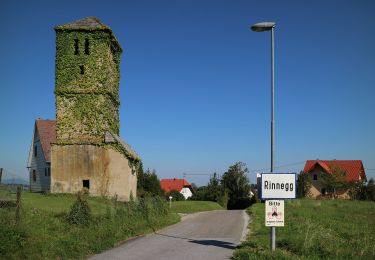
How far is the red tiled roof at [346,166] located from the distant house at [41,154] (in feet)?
150

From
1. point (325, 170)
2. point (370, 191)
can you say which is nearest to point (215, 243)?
point (370, 191)

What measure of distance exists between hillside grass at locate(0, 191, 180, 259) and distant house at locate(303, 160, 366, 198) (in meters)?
56.5

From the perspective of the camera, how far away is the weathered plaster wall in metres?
32.4

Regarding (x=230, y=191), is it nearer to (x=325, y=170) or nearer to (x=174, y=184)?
(x=325, y=170)

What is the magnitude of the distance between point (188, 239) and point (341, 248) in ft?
20.2

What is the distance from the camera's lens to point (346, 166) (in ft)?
256

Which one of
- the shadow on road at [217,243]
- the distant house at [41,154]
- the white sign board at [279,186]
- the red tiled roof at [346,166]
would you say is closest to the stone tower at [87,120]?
the distant house at [41,154]

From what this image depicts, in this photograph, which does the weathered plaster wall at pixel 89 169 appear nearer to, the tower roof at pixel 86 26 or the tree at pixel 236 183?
the tower roof at pixel 86 26

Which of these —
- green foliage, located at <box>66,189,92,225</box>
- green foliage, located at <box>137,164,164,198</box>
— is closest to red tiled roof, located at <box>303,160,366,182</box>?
green foliage, located at <box>137,164,164,198</box>

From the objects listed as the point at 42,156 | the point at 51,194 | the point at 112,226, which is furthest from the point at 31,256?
the point at 42,156

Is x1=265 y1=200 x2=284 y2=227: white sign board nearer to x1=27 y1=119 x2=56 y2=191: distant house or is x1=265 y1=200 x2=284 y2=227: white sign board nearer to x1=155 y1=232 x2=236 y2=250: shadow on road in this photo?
x1=155 y1=232 x2=236 y2=250: shadow on road

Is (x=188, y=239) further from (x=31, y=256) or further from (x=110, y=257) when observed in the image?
(x=31, y=256)

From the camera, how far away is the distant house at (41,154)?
45.8 metres

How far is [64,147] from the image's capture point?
108 feet
